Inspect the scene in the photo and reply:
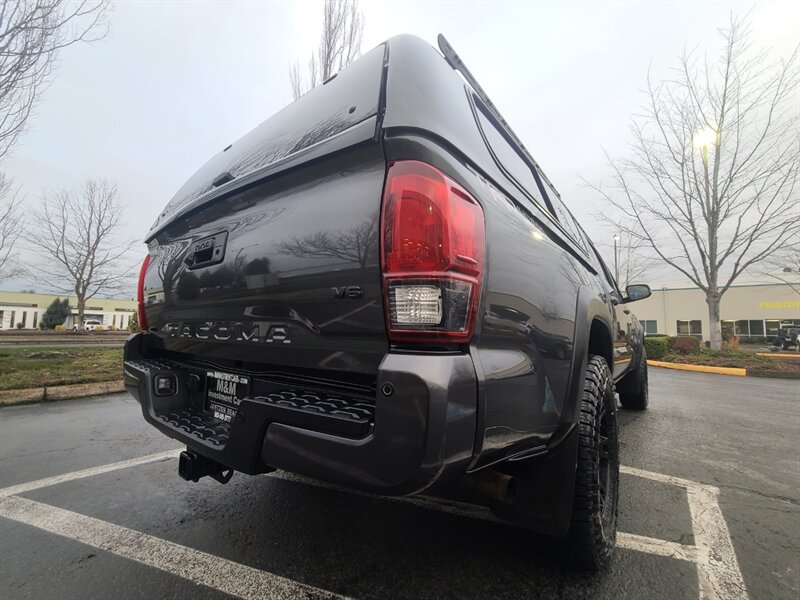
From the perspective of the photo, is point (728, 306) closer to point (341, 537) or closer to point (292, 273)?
point (341, 537)

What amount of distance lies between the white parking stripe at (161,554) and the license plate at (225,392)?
65 centimetres

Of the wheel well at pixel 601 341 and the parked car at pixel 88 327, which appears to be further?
the parked car at pixel 88 327

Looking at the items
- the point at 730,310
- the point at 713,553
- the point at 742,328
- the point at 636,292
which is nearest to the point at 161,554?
the point at 713,553

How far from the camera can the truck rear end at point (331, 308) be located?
45.9 inches

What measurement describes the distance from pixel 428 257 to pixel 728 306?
45019 millimetres

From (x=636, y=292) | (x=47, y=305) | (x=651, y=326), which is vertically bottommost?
(x=636, y=292)

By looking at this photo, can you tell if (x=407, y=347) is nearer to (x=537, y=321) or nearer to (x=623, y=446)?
(x=537, y=321)

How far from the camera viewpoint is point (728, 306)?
36469mm

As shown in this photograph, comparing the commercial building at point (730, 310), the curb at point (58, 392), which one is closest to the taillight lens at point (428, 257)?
the curb at point (58, 392)

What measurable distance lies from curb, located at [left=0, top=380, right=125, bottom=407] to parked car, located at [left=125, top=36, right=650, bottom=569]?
493 centimetres

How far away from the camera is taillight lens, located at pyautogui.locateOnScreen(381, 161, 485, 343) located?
1209mm

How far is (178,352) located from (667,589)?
2.54 m

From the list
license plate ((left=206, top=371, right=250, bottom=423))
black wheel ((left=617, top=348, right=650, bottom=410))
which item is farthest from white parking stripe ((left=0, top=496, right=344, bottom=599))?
→ black wheel ((left=617, top=348, right=650, bottom=410))

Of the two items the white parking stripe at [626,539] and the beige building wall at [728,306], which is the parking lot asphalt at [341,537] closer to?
the white parking stripe at [626,539]
